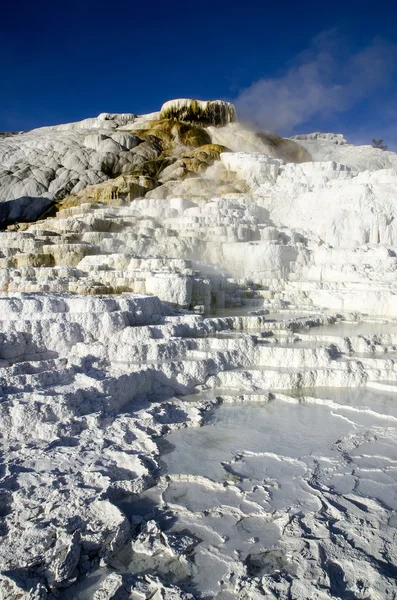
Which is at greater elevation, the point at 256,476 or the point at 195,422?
the point at 195,422

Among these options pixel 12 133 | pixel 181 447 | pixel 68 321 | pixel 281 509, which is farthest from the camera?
pixel 12 133

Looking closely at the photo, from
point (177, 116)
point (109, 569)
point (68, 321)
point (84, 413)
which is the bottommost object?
point (109, 569)

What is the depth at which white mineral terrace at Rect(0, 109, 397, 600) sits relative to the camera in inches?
109

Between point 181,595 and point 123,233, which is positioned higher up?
point 123,233

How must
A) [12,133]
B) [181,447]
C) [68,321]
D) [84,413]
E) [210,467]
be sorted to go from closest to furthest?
1. [210,467]
2. [181,447]
3. [84,413]
4. [68,321]
5. [12,133]

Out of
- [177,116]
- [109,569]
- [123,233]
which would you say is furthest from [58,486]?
[177,116]

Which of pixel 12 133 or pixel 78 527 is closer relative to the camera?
pixel 78 527

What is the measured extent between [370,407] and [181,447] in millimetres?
2173

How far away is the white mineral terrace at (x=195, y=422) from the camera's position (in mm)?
2775

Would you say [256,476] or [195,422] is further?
[195,422]

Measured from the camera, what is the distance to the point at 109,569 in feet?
9.16

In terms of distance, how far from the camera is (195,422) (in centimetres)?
477

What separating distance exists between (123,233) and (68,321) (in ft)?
23.5

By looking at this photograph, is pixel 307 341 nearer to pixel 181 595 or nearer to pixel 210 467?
pixel 210 467
